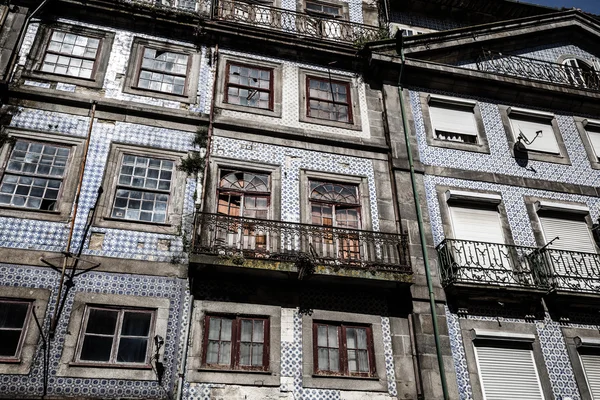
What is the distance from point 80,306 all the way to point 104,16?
694 cm

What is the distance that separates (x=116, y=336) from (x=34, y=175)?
350 centimetres

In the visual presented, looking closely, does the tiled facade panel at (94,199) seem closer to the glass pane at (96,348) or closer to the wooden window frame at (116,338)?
the wooden window frame at (116,338)

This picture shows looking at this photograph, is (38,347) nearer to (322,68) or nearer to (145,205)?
(145,205)

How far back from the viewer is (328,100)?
12.6 meters

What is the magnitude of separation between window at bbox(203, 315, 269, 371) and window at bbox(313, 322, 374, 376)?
966 millimetres

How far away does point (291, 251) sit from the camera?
9703 mm

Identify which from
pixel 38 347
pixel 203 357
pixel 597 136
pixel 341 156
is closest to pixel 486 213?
pixel 341 156

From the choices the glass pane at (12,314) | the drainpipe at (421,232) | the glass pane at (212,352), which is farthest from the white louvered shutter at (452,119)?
the glass pane at (12,314)

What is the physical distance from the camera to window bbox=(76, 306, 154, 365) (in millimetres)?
8328

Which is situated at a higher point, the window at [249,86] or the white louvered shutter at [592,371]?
the window at [249,86]

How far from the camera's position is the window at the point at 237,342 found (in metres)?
8.80

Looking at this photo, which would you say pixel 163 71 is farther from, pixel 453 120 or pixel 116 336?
pixel 453 120

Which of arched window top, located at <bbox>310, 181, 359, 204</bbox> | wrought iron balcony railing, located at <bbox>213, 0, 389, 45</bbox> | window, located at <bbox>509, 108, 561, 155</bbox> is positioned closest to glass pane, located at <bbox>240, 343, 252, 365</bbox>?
arched window top, located at <bbox>310, 181, 359, 204</bbox>

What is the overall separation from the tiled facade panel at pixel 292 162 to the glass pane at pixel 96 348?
13.0ft
